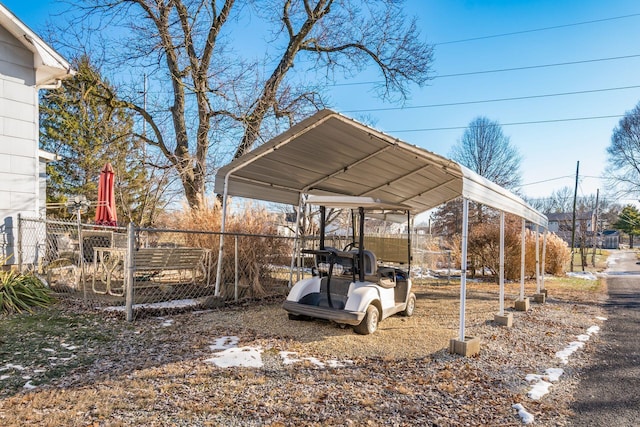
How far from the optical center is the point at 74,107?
61.9ft

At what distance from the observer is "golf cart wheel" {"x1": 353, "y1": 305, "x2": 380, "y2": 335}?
5.34m

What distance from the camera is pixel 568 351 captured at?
5.12 meters

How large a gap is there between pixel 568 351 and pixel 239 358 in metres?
4.18

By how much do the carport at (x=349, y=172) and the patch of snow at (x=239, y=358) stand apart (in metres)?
2.41

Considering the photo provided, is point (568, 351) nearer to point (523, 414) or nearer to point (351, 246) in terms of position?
point (523, 414)

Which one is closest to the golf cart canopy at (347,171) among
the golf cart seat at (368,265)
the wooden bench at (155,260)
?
the golf cart seat at (368,265)

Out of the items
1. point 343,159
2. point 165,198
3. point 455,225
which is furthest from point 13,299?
point 455,225

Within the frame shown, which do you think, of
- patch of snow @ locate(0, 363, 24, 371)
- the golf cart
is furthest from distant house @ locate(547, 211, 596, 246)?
patch of snow @ locate(0, 363, 24, 371)

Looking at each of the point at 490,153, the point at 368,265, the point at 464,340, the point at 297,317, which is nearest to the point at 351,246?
the point at 368,265

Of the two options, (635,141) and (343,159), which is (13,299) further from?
(635,141)

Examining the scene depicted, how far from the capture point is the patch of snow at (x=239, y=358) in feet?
13.2

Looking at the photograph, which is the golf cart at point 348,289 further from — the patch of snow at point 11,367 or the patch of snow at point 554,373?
the patch of snow at point 11,367

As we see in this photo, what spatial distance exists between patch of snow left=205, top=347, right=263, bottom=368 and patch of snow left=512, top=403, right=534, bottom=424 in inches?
92.6

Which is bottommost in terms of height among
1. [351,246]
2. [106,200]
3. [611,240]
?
[611,240]
